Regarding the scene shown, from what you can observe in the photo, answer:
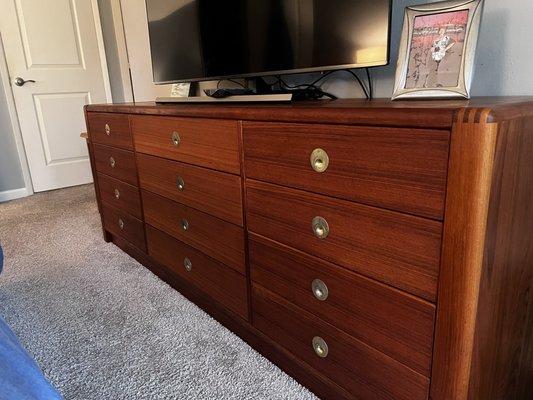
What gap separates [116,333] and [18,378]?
1.01m

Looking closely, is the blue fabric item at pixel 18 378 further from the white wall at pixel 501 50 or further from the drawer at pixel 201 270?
the white wall at pixel 501 50

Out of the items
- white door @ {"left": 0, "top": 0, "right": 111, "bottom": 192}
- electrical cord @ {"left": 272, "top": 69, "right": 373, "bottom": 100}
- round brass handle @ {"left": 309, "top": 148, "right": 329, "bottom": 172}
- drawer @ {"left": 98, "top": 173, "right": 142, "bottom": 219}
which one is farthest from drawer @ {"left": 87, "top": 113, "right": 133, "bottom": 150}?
white door @ {"left": 0, "top": 0, "right": 111, "bottom": 192}

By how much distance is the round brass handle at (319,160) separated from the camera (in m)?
0.85

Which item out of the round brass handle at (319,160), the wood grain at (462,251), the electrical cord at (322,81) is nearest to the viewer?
the wood grain at (462,251)

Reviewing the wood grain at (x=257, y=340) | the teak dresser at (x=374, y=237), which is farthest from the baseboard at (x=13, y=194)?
the teak dresser at (x=374, y=237)

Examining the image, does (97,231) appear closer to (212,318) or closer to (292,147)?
(212,318)

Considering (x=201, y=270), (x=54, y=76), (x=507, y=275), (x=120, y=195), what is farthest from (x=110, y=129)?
(x=54, y=76)

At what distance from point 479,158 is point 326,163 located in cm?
32

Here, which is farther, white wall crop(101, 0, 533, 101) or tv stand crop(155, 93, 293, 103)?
tv stand crop(155, 93, 293, 103)

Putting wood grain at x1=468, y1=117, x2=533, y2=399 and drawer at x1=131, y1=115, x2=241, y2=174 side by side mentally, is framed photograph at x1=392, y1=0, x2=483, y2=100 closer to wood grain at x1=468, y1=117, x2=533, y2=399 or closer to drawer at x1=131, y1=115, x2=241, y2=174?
wood grain at x1=468, y1=117, x2=533, y2=399

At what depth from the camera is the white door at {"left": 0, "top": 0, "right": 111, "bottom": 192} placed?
10.1 feet

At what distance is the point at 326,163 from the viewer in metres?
0.85

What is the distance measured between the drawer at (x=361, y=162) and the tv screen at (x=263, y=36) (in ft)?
1.12

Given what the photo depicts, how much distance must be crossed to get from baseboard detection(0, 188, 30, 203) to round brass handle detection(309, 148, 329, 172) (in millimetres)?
3206
